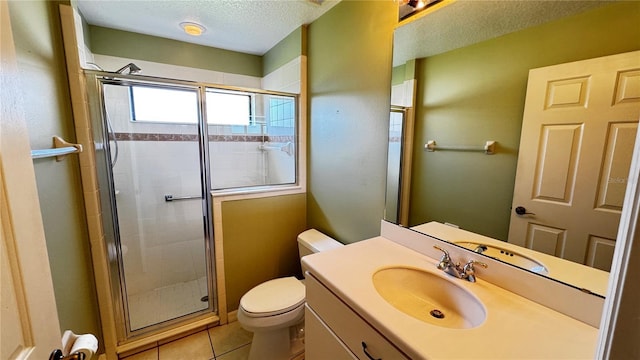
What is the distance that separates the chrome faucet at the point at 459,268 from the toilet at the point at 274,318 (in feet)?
2.50

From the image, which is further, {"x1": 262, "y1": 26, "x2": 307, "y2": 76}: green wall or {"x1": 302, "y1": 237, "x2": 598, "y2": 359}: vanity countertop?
{"x1": 262, "y1": 26, "x2": 307, "y2": 76}: green wall

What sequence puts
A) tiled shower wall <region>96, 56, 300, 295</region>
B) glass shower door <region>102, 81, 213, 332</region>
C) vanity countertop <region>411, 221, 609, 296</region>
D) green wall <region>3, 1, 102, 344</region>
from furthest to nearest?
tiled shower wall <region>96, 56, 300, 295</region>, glass shower door <region>102, 81, 213, 332</region>, green wall <region>3, 1, 102, 344</region>, vanity countertop <region>411, 221, 609, 296</region>

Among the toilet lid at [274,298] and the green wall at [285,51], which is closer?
the toilet lid at [274,298]

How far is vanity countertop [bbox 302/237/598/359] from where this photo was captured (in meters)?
0.62

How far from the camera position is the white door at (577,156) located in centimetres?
67

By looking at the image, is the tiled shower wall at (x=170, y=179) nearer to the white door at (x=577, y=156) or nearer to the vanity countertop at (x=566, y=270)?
the vanity countertop at (x=566, y=270)

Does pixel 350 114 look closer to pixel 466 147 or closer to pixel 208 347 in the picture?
pixel 466 147

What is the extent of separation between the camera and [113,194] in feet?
5.26

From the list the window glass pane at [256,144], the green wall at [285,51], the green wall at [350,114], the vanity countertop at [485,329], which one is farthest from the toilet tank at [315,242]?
the green wall at [285,51]

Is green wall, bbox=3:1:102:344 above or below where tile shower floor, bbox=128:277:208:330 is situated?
above

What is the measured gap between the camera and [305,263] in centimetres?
107

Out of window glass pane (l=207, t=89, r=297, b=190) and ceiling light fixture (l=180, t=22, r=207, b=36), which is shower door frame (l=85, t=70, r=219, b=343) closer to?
window glass pane (l=207, t=89, r=297, b=190)

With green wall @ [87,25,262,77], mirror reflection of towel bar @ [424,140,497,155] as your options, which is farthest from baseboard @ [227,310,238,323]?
green wall @ [87,25,262,77]

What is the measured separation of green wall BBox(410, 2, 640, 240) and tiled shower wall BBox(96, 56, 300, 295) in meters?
1.24
